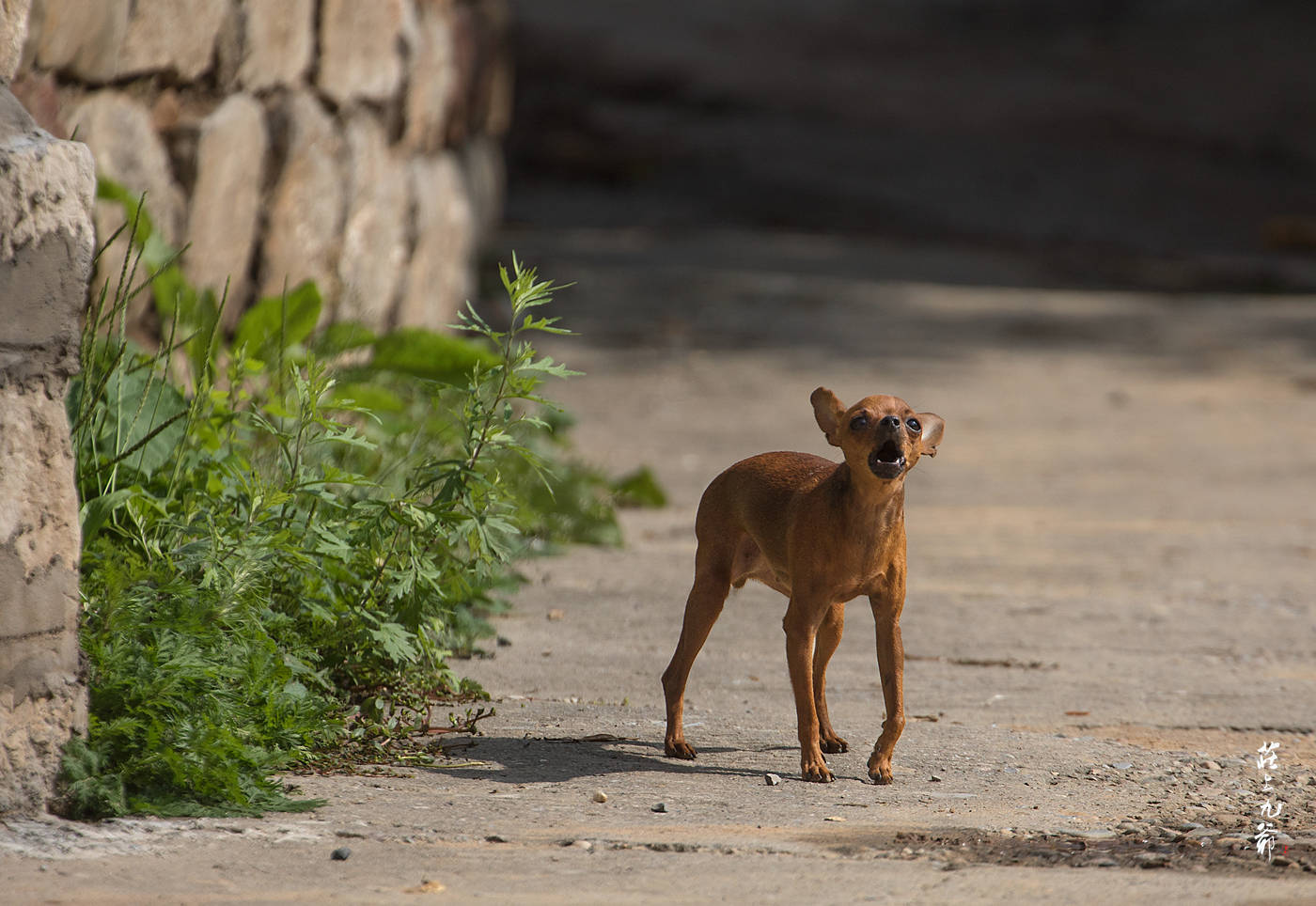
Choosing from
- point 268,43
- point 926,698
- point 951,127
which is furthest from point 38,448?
point 951,127

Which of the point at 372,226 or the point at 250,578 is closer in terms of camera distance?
the point at 250,578

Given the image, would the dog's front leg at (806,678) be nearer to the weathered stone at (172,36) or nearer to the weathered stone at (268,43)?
the weathered stone at (172,36)

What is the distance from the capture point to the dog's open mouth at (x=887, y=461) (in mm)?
2795

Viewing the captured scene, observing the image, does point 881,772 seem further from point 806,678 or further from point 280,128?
point 280,128

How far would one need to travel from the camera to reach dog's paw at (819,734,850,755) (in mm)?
3148

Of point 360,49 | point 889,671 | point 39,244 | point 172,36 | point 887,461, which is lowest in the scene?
point 889,671

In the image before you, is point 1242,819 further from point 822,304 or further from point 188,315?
point 822,304

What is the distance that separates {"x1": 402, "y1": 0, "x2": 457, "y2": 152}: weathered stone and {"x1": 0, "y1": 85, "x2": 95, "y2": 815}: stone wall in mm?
3823

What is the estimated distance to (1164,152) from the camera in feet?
61.6

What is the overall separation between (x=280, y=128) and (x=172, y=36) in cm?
64

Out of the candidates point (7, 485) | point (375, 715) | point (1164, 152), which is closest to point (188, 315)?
point (375, 715)

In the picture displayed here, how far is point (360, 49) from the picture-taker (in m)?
A: 5.73

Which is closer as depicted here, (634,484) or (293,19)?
(293,19)

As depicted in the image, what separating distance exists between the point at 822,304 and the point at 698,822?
Result: 7446mm
